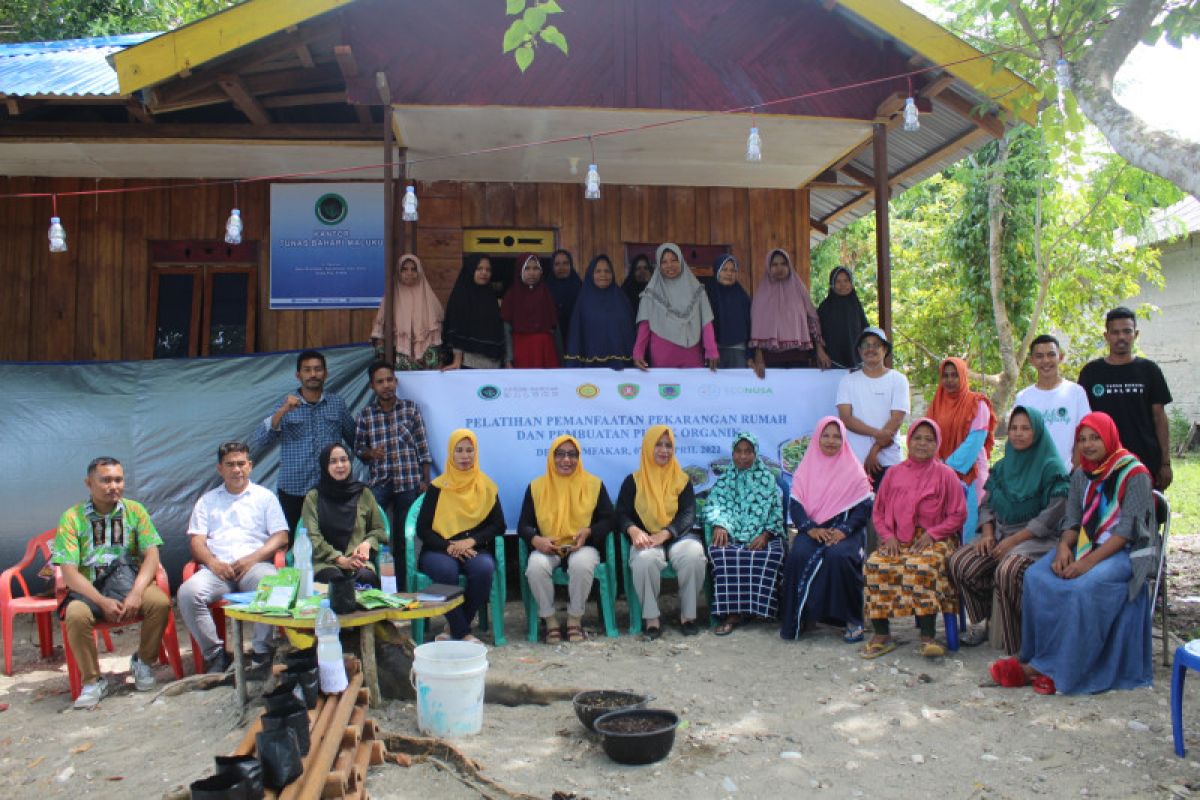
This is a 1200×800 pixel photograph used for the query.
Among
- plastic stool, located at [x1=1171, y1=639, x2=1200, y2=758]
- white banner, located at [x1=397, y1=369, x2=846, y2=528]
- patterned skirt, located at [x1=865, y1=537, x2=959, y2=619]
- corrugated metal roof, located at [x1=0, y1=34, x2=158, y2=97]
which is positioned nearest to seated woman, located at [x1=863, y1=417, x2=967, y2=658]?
patterned skirt, located at [x1=865, y1=537, x2=959, y2=619]

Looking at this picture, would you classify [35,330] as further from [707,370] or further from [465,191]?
[707,370]

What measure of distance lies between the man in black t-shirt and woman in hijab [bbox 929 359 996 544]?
0.69 metres

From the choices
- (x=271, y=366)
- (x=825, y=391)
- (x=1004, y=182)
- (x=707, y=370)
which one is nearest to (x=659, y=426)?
(x=707, y=370)

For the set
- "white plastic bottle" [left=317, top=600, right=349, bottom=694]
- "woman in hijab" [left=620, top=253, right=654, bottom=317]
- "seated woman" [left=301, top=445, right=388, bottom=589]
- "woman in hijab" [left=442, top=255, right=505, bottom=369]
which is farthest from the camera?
"woman in hijab" [left=620, top=253, right=654, bottom=317]

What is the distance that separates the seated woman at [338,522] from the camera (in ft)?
17.0

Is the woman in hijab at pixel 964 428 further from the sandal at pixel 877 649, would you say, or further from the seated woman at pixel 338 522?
the seated woman at pixel 338 522

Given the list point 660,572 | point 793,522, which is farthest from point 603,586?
point 793,522

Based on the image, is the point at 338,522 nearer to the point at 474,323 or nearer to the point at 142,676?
the point at 142,676

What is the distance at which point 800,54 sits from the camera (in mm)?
6707

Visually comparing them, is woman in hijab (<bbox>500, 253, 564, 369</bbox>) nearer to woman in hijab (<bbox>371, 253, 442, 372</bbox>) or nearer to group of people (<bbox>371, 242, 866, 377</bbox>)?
group of people (<bbox>371, 242, 866, 377</bbox>)

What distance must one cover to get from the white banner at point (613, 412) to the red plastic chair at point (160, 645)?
1849 millimetres

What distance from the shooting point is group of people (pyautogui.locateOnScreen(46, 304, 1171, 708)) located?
14.9 ft

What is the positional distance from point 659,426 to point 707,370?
75cm

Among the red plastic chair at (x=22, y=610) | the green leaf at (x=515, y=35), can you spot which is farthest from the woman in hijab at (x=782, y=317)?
the red plastic chair at (x=22, y=610)
